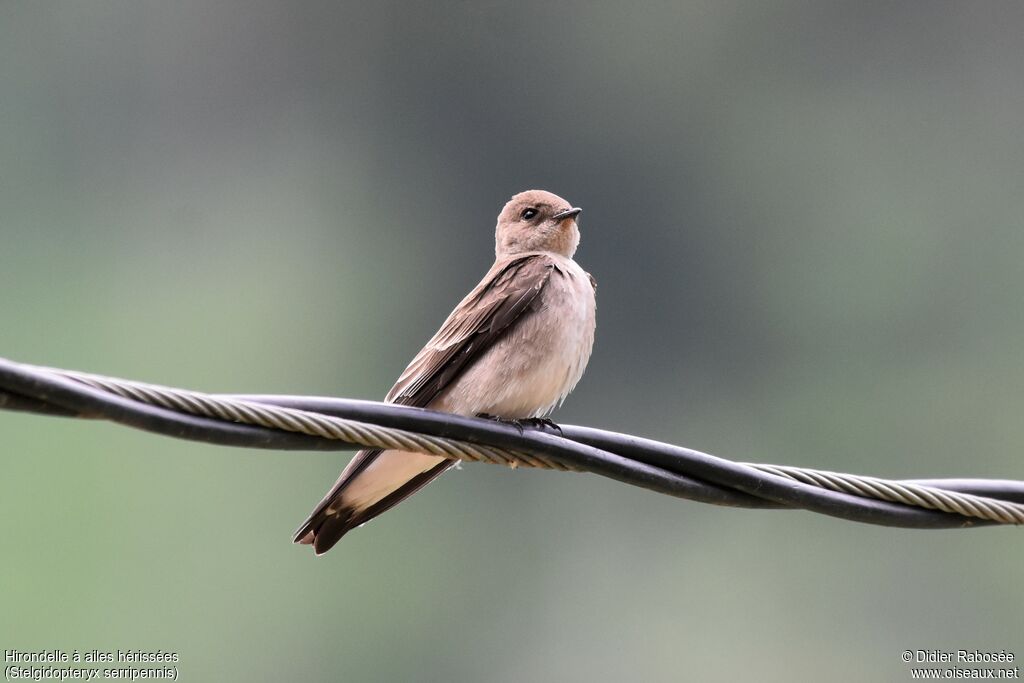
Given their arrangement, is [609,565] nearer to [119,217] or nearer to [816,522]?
[816,522]

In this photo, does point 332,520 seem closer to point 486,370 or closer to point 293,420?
point 486,370

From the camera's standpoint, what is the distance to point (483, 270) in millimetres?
23359

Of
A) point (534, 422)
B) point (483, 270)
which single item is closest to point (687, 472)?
point (534, 422)

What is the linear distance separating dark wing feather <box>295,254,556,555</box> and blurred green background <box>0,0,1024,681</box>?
1072 centimetres

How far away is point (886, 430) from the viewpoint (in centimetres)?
2248

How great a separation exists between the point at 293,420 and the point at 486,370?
192 cm

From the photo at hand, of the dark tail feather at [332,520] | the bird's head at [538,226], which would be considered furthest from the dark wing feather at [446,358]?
the bird's head at [538,226]

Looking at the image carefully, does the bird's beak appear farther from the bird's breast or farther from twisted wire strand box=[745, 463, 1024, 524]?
twisted wire strand box=[745, 463, 1024, 524]

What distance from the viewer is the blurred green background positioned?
1861 centimetres

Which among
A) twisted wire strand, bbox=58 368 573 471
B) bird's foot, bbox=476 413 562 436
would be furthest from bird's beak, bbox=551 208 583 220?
twisted wire strand, bbox=58 368 573 471

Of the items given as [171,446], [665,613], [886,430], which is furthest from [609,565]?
[171,446]

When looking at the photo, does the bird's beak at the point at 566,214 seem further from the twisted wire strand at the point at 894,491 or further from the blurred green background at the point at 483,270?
the blurred green background at the point at 483,270

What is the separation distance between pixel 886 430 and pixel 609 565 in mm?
5600

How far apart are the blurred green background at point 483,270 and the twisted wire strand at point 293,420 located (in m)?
12.2
